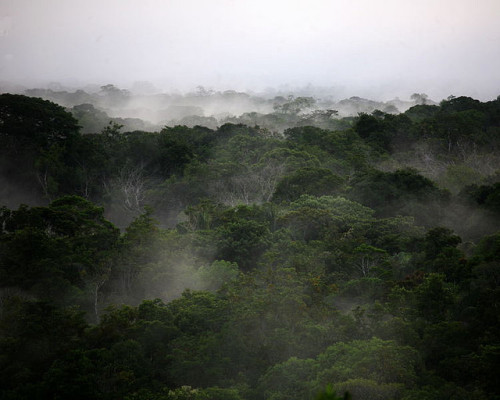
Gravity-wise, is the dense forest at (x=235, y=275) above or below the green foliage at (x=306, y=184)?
below

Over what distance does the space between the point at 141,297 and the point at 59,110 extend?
56.5ft

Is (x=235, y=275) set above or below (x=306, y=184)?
below

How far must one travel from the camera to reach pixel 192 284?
14961 millimetres

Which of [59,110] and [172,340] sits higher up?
[59,110]

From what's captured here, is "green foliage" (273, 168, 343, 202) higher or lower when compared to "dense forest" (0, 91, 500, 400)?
higher

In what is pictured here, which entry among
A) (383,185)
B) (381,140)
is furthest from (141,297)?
(381,140)

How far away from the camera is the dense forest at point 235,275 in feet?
31.0

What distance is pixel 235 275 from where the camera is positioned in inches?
607

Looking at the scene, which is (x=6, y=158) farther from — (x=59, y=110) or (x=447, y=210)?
(x=447, y=210)

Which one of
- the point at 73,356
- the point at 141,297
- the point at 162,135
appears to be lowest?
A: the point at 141,297

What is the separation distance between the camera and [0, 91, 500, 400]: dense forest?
31.0 ft

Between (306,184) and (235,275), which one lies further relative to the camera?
(306,184)

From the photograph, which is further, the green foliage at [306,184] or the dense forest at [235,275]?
the green foliage at [306,184]

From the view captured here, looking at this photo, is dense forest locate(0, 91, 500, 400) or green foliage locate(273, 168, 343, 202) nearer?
dense forest locate(0, 91, 500, 400)
